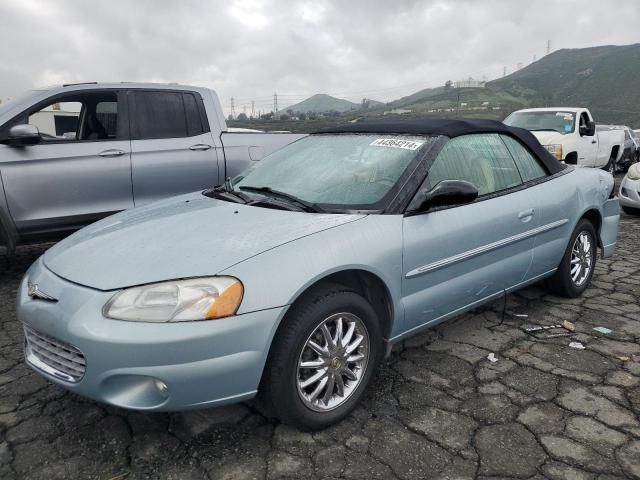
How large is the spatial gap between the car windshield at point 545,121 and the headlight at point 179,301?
10.3 m

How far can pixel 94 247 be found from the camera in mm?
2527

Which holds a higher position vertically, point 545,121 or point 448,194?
point 545,121

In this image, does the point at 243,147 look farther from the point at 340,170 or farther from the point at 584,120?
the point at 584,120

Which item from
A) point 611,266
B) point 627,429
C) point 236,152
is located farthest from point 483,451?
point 236,152

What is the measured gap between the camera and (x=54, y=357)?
2266mm

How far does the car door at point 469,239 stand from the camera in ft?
9.10

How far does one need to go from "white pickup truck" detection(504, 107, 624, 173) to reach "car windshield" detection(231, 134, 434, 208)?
811cm

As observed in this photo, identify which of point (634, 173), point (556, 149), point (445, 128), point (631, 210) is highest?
point (445, 128)

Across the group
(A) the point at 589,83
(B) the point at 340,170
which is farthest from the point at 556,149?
(A) the point at 589,83

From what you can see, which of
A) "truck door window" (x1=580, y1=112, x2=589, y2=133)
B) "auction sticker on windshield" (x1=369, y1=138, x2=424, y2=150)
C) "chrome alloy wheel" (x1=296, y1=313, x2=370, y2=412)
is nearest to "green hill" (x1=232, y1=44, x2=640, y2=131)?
"truck door window" (x1=580, y1=112, x2=589, y2=133)

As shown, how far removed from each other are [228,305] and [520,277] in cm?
228

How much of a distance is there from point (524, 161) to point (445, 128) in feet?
2.78

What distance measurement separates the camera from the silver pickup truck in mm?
4473

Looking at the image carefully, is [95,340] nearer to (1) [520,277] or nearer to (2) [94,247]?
(2) [94,247]
